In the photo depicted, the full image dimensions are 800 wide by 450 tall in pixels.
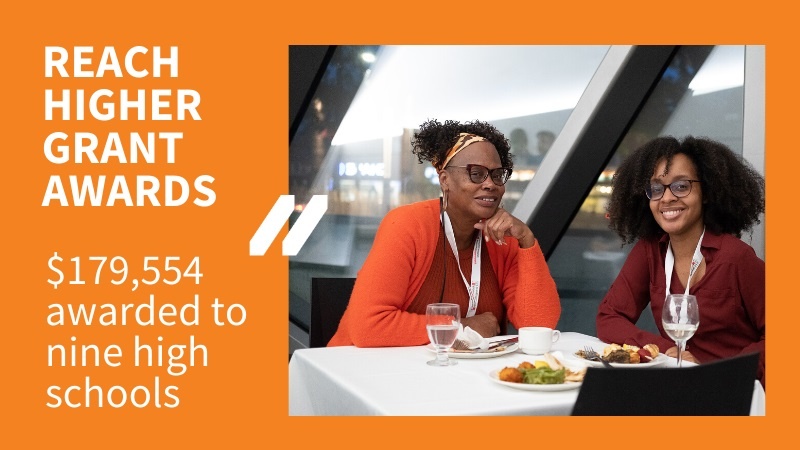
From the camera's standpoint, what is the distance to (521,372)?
1.96m

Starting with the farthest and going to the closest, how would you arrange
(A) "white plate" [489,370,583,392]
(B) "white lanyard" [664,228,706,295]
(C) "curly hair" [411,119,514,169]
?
1. (C) "curly hair" [411,119,514,169]
2. (B) "white lanyard" [664,228,706,295]
3. (A) "white plate" [489,370,583,392]

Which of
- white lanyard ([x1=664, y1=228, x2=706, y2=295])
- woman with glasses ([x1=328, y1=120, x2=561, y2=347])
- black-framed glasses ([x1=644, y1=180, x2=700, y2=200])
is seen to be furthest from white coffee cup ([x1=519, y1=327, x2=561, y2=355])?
black-framed glasses ([x1=644, y1=180, x2=700, y2=200])

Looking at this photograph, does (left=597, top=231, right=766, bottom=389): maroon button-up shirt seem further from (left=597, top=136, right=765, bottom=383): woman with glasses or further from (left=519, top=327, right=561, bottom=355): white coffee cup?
(left=519, top=327, right=561, bottom=355): white coffee cup

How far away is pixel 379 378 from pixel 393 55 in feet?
9.88

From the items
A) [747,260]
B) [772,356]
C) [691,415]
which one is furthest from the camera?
[747,260]

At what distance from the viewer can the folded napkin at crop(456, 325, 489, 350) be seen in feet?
7.77

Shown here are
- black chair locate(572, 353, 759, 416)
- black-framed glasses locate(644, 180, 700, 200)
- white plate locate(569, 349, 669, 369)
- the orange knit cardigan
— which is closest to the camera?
black chair locate(572, 353, 759, 416)

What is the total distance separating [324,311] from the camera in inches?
127

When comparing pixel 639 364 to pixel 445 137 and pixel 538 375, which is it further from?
pixel 445 137

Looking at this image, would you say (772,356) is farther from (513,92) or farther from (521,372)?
(513,92)

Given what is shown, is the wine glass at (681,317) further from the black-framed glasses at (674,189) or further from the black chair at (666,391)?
the black-framed glasses at (674,189)

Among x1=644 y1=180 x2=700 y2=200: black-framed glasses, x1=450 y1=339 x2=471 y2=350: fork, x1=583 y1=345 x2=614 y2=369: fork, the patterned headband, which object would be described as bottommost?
x1=583 y1=345 x2=614 y2=369: fork

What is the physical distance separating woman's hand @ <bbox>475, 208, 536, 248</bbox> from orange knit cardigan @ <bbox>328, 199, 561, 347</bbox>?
0.04 metres
